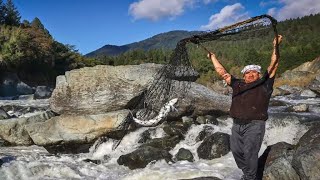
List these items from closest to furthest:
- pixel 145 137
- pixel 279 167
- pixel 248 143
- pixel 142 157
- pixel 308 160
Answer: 1. pixel 248 143
2. pixel 308 160
3. pixel 279 167
4. pixel 142 157
5. pixel 145 137

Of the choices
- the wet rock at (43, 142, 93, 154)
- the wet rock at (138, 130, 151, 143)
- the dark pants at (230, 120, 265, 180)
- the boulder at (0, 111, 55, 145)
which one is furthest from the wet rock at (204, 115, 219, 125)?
the dark pants at (230, 120, 265, 180)

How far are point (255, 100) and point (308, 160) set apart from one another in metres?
2.29

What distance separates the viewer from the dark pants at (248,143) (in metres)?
7.79

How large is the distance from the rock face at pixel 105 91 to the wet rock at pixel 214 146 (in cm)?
245

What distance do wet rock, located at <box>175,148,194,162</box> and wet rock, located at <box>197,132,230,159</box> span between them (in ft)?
1.08

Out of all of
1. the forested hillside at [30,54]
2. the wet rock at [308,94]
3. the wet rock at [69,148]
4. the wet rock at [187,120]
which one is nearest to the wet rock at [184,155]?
the wet rock at [187,120]

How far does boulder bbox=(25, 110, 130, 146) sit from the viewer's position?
15.6 m

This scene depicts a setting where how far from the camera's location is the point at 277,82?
50.9 m

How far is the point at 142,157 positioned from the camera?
13469 mm

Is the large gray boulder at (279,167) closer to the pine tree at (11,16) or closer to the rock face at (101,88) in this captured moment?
the rock face at (101,88)

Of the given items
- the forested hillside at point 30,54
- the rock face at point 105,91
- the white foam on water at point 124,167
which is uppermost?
the forested hillside at point 30,54

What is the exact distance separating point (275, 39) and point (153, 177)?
19.5ft

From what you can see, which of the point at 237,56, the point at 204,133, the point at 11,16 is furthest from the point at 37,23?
the point at 204,133

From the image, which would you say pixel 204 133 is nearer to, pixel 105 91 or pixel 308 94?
pixel 105 91
